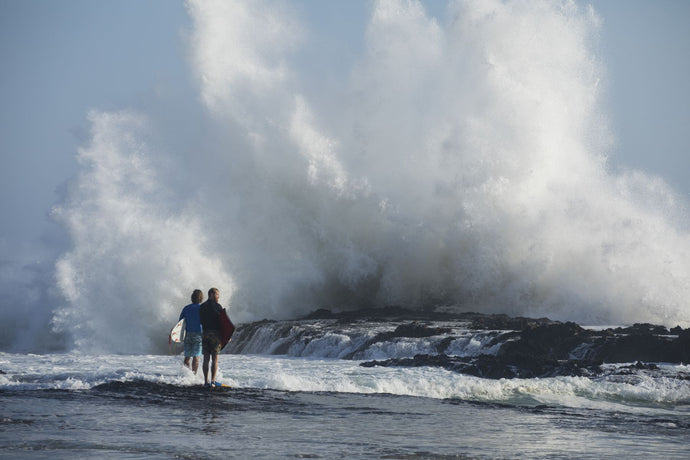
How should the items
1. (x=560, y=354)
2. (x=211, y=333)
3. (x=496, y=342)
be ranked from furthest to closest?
(x=496, y=342)
(x=560, y=354)
(x=211, y=333)

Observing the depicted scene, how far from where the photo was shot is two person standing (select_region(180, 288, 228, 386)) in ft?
36.2

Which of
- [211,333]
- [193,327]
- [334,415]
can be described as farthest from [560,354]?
[334,415]

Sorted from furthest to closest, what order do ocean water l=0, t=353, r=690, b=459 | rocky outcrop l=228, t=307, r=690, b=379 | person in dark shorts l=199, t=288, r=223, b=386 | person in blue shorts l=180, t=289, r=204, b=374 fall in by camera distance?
1. rocky outcrop l=228, t=307, r=690, b=379
2. person in blue shorts l=180, t=289, r=204, b=374
3. person in dark shorts l=199, t=288, r=223, b=386
4. ocean water l=0, t=353, r=690, b=459

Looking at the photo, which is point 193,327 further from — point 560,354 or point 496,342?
point 560,354

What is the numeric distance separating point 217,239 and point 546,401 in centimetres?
2100

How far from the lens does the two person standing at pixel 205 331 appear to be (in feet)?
36.2

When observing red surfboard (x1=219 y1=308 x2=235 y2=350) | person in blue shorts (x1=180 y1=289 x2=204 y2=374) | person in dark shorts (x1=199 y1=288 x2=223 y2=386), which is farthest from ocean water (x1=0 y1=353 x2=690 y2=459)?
red surfboard (x1=219 y1=308 x2=235 y2=350)

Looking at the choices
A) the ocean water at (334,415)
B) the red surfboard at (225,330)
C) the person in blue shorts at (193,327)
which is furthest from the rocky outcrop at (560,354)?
the person in blue shorts at (193,327)

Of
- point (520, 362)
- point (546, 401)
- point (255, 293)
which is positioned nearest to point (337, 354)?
point (520, 362)

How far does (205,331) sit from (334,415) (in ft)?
8.73

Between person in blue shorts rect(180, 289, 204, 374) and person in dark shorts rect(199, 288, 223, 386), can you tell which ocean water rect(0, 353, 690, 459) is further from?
person in blue shorts rect(180, 289, 204, 374)

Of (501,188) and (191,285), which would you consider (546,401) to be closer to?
(191,285)

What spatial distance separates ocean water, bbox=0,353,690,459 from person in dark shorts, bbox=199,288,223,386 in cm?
29

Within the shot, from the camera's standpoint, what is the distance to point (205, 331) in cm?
1109
